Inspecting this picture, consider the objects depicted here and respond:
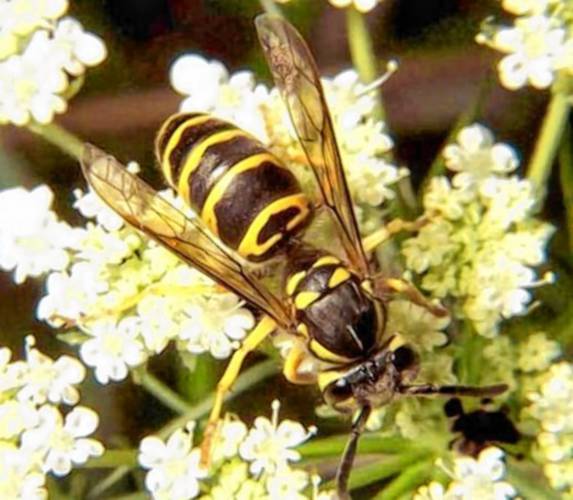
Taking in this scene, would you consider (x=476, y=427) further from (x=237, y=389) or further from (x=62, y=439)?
(x=62, y=439)

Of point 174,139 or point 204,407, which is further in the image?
point 204,407

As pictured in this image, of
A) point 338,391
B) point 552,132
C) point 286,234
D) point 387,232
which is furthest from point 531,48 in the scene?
point 338,391

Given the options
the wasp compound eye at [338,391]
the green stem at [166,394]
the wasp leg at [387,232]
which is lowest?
the wasp compound eye at [338,391]

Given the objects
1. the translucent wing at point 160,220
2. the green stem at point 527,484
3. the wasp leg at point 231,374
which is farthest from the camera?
the green stem at point 527,484

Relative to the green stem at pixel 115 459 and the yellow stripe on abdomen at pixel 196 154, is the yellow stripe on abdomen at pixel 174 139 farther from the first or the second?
the green stem at pixel 115 459

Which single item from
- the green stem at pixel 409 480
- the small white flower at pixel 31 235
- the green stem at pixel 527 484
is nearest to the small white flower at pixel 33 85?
the small white flower at pixel 31 235

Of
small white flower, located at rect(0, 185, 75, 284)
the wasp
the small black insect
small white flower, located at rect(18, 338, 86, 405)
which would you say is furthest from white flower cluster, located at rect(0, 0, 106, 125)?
the small black insect
